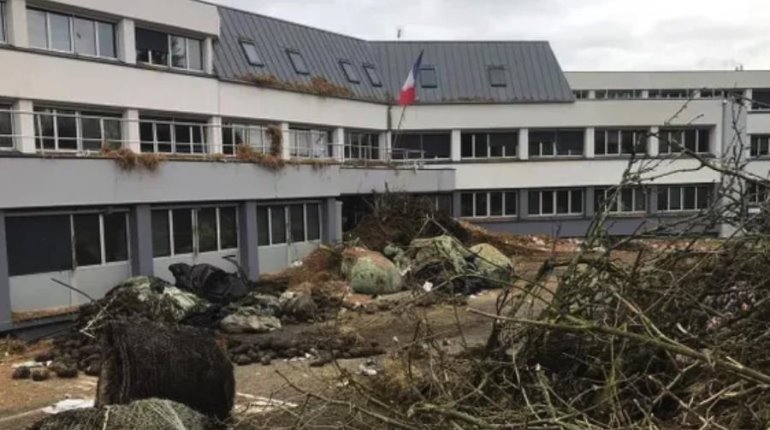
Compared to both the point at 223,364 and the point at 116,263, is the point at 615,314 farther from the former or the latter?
the point at 116,263

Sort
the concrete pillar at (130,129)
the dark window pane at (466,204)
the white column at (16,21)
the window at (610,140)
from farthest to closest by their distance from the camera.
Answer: the window at (610,140) → the dark window pane at (466,204) → the concrete pillar at (130,129) → the white column at (16,21)

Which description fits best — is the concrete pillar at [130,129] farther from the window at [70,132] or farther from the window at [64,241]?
the window at [64,241]

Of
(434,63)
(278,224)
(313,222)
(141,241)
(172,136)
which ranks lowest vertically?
(313,222)

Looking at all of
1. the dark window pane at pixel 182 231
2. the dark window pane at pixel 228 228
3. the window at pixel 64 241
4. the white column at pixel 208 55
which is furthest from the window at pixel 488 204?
the window at pixel 64 241

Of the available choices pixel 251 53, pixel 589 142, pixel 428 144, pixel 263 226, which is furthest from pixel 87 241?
pixel 589 142

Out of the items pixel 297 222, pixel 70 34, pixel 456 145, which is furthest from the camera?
pixel 456 145

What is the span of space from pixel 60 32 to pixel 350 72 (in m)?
15.5

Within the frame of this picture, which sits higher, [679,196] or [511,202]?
[679,196]

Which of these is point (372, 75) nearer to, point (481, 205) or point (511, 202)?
point (481, 205)

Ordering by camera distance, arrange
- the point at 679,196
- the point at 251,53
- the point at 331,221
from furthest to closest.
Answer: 1. the point at 679,196
2. the point at 251,53
3. the point at 331,221

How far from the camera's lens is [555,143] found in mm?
35844

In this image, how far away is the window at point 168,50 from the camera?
22.5 metres

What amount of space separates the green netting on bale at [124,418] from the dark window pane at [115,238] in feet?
38.7

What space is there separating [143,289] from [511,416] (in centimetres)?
1312
